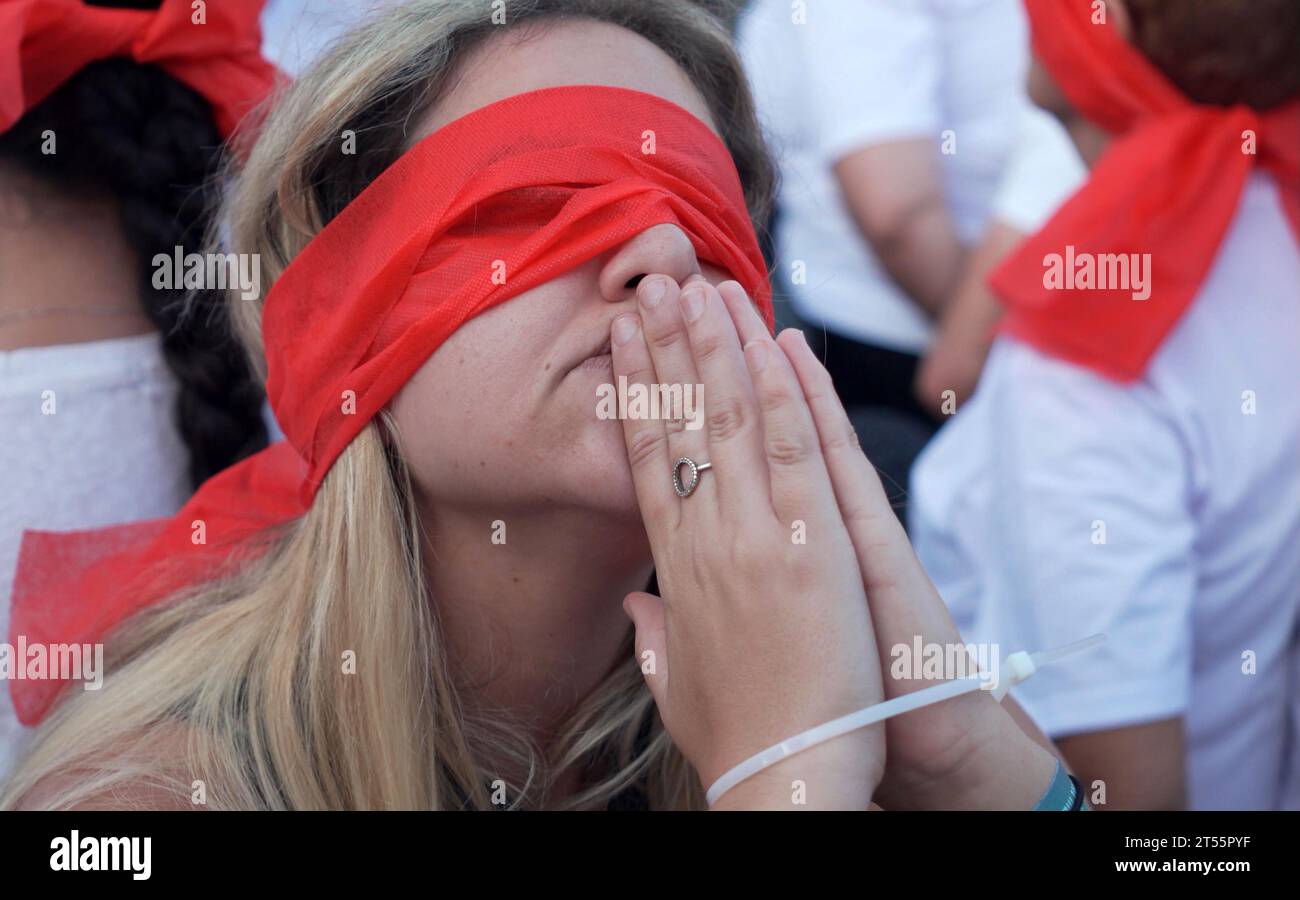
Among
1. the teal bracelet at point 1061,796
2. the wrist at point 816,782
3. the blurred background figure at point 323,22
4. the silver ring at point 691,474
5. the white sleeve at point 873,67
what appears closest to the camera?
the wrist at point 816,782

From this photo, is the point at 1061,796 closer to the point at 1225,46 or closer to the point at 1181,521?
the point at 1181,521

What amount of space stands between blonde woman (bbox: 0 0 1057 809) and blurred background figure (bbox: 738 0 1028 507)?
1.02 meters

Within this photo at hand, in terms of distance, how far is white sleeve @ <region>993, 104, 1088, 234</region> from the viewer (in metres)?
2.28

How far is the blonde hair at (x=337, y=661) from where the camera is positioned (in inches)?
53.3

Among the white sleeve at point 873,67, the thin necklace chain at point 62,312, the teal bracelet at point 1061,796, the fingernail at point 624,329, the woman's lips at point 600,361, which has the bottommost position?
the teal bracelet at point 1061,796

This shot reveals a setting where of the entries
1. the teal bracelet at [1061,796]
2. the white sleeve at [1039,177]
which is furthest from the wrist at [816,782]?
the white sleeve at [1039,177]

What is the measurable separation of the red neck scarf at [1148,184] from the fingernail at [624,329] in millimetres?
931

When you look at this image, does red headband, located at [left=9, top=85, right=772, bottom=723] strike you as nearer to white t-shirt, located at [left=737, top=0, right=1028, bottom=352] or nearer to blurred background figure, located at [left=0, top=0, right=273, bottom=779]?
blurred background figure, located at [left=0, top=0, right=273, bottom=779]

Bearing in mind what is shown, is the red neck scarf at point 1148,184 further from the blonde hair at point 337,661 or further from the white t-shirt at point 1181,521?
the blonde hair at point 337,661

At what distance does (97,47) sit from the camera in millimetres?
1747

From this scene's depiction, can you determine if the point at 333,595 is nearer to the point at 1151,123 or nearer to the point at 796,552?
the point at 796,552

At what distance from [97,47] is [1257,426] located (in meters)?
1.77

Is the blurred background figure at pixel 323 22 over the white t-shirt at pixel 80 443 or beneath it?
over
